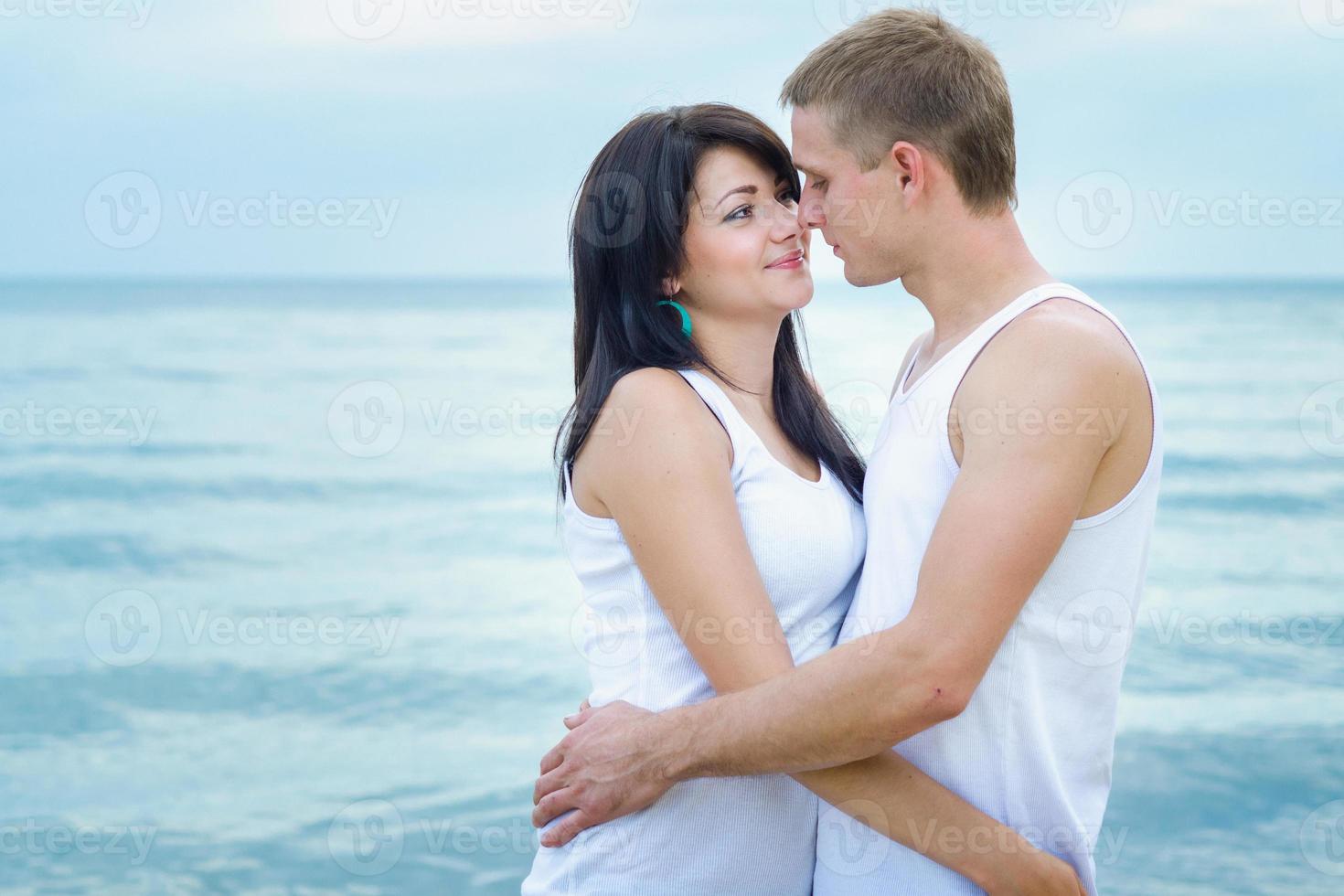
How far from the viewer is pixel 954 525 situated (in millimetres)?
1848

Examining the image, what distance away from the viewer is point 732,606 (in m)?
2.08

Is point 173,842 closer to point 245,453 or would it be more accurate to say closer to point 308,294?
point 245,453

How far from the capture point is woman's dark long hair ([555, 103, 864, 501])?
2.45 meters

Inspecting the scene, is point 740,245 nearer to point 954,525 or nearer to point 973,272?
point 973,272

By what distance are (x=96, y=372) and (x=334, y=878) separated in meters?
19.7

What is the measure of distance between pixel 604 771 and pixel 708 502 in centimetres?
53

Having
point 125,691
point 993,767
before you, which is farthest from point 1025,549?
point 125,691
